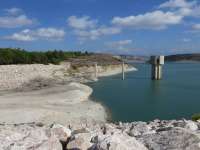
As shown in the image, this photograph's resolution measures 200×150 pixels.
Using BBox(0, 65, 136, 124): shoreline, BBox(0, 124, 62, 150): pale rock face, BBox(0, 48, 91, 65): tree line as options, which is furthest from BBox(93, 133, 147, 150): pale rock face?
BBox(0, 48, 91, 65): tree line

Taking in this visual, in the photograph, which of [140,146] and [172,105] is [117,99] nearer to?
[172,105]

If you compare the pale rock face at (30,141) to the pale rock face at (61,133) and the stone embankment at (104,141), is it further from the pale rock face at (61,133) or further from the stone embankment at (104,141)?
the pale rock face at (61,133)

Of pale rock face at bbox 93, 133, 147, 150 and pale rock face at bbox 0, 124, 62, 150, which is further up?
pale rock face at bbox 93, 133, 147, 150

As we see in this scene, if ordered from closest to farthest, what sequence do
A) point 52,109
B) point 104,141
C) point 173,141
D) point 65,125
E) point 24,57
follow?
point 104,141
point 173,141
point 65,125
point 52,109
point 24,57

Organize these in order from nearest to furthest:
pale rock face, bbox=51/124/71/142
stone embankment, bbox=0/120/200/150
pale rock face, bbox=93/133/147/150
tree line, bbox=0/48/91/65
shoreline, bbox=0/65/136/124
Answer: pale rock face, bbox=93/133/147/150 → stone embankment, bbox=0/120/200/150 → pale rock face, bbox=51/124/71/142 → shoreline, bbox=0/65/136/124 → tree line, bbox=0/48/91/65

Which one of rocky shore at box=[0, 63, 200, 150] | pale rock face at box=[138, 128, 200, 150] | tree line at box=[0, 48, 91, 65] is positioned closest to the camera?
pale rock face at box=[138, 128, 200, 150]

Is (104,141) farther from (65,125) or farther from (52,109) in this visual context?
(52,109)

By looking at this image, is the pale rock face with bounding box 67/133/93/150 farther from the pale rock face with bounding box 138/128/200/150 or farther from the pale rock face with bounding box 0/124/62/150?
the pale rock face with bounding box 138/128/200/150

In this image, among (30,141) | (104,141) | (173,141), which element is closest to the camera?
(104,141)

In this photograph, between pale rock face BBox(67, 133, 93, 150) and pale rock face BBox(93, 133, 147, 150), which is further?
pale rock face BBox(67, 133, 93, 150)

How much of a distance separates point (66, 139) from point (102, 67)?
342 ft

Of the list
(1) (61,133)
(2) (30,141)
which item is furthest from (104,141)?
(1) (61,133)

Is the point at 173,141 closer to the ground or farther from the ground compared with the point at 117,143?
closer to the ground

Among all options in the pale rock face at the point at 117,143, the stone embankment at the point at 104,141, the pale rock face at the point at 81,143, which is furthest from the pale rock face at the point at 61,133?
the pale rock face at the point at 117,143
